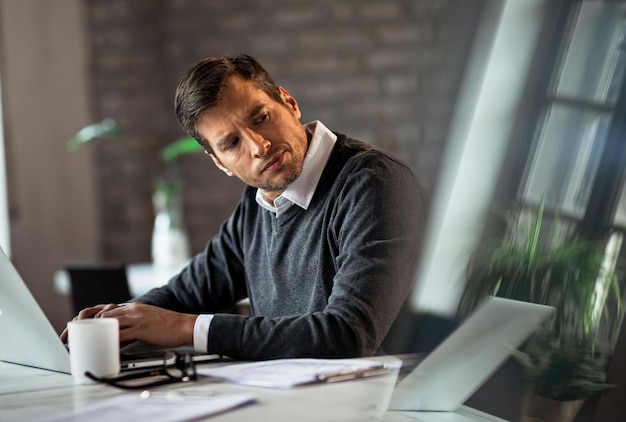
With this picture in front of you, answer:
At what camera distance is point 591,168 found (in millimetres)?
792

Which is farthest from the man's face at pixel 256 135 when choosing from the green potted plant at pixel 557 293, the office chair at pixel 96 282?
the office chair at pixel 96 282

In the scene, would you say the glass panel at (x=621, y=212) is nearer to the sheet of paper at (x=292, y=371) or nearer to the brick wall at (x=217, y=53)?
the sheet of paper at (x=292, y=371)

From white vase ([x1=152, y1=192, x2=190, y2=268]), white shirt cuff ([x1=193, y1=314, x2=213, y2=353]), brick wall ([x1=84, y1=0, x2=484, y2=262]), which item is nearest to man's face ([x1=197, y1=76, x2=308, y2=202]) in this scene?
white shirt cuff ([x1=193, y1=314, x2=213, y2=353])

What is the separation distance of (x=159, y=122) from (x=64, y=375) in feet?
10.3

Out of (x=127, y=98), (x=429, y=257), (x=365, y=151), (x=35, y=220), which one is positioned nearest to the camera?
(x=429, y=257)

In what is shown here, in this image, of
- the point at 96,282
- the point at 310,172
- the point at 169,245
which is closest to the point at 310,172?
the point at 310,172

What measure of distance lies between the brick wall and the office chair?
149cm

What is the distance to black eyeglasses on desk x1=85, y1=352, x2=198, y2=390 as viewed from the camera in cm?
115

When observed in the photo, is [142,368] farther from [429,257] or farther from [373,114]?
[373,114]

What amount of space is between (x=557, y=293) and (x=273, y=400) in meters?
0.40

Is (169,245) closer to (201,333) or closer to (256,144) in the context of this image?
(256,144)

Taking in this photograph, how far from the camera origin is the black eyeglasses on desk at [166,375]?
115 centimetres

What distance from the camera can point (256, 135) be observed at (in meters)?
1.67

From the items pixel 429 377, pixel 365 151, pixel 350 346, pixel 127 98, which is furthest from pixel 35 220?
pixel 429 377
